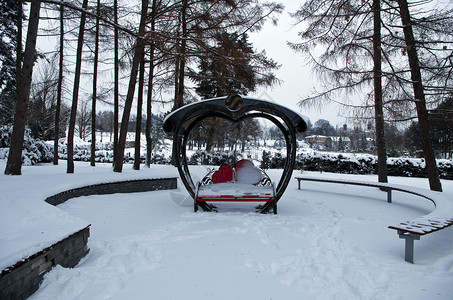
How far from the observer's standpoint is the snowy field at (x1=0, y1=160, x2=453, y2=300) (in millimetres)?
2586

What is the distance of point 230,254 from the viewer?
3.49 metres

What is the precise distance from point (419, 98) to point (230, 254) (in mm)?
6594

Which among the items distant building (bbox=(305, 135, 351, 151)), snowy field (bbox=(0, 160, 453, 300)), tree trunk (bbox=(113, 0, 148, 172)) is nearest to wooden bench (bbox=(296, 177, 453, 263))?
snowy field (bbox=(0, 160, 453, 300))

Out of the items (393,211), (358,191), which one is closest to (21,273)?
(393,211)

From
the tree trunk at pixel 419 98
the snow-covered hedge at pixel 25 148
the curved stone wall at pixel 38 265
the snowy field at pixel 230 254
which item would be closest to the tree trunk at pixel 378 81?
the tree trunk at pixel 419 98

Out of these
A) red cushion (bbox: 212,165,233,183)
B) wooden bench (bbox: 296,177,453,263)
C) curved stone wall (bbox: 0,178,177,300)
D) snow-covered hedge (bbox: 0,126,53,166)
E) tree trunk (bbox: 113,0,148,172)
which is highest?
tree trunk (bbox: 113,0,148,172)

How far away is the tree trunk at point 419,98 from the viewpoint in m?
7.13

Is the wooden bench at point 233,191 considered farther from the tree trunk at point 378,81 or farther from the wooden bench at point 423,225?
the tree trunk at point 378,81

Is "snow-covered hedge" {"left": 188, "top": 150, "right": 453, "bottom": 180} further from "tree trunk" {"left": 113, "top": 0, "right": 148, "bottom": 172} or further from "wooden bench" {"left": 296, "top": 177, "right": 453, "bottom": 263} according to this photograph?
"wooden bench" {"left": 296, "top": 177, "right": 453, "bottom": 263}

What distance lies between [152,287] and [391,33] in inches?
353

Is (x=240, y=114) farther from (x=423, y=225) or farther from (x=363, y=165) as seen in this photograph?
(x=363, y=165)

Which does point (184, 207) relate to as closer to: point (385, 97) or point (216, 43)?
point (385, 97)

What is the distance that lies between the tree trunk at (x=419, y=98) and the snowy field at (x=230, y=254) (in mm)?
2100

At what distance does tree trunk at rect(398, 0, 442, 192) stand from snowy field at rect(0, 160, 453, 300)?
2100 mm
